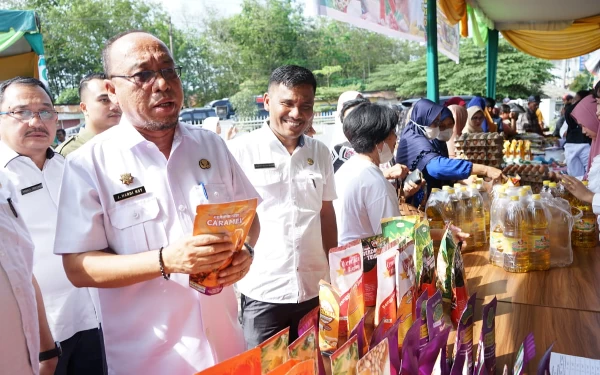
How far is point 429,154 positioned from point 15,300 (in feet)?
8.03

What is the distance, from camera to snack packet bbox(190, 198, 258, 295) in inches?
35.6

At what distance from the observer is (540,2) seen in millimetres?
7113

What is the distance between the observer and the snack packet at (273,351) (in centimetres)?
87

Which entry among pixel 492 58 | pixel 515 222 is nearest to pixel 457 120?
pixel 515 222

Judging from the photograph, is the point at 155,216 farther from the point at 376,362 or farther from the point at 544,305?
the point at 544,305

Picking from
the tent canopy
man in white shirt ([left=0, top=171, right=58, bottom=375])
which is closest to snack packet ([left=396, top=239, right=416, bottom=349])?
man in white shirt ([left=0, top=171, right=58, bottom=375])

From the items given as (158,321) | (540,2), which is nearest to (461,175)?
(158,321)

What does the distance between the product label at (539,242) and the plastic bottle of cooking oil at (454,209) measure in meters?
0.43

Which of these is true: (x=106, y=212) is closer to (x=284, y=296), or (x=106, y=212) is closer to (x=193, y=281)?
(x=193, y=281)

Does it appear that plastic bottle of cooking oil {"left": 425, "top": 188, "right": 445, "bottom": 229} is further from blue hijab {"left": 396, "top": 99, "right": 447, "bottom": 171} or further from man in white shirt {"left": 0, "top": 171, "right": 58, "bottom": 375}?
man in white shirt {"left": 0, "top": 171, "right": 58, "bottom": 375}

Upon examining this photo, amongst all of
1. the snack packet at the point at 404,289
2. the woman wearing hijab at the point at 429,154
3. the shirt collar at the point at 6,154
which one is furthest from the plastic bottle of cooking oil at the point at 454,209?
the shirt collar at the point at 6,154

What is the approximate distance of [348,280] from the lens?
1.16 meters

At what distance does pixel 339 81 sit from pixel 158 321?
1264 inches

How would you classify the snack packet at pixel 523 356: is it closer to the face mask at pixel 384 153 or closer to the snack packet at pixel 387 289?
the snack packet at pixel 387 289
